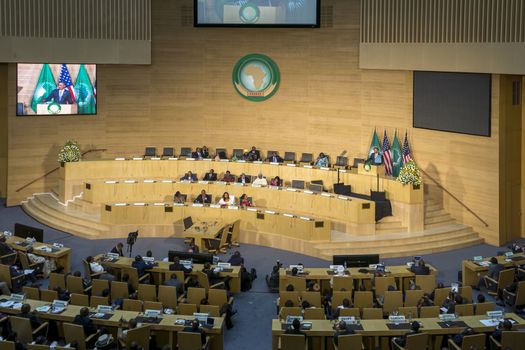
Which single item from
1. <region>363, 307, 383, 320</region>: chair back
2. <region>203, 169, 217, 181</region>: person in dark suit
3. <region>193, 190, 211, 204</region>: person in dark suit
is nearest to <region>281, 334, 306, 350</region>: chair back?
<region>363, 307, 383, 320</region>: chair back

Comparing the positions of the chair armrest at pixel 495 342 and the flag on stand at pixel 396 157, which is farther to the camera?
the flag on stand at pixel 396 157

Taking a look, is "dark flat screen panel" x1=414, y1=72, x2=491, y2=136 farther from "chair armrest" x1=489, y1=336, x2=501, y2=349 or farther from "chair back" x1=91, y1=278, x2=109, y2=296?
"chair back" x1=91, y1=278, x2=109, y2=296

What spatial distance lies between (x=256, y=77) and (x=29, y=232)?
10.8 metres

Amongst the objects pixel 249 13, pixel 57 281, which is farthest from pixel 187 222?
pixel 249 13

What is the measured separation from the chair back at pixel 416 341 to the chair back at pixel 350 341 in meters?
0.85

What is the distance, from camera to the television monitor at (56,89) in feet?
86.6

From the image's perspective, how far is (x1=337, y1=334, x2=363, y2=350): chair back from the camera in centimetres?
1334

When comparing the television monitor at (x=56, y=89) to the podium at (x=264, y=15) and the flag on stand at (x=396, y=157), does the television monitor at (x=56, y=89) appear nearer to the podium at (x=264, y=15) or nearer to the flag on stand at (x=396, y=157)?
the podium at (x=264, y=15)

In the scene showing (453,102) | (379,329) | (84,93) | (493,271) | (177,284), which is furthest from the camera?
(84,93)

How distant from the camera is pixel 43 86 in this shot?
26.7 metres

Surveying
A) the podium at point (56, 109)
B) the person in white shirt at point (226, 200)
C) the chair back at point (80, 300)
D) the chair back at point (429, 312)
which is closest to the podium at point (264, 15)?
the podium at point (56, 109)

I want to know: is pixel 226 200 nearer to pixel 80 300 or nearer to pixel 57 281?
pixel 57 281

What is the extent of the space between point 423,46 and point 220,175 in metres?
8.02

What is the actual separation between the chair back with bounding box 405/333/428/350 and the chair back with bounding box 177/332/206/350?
373 centimetres
